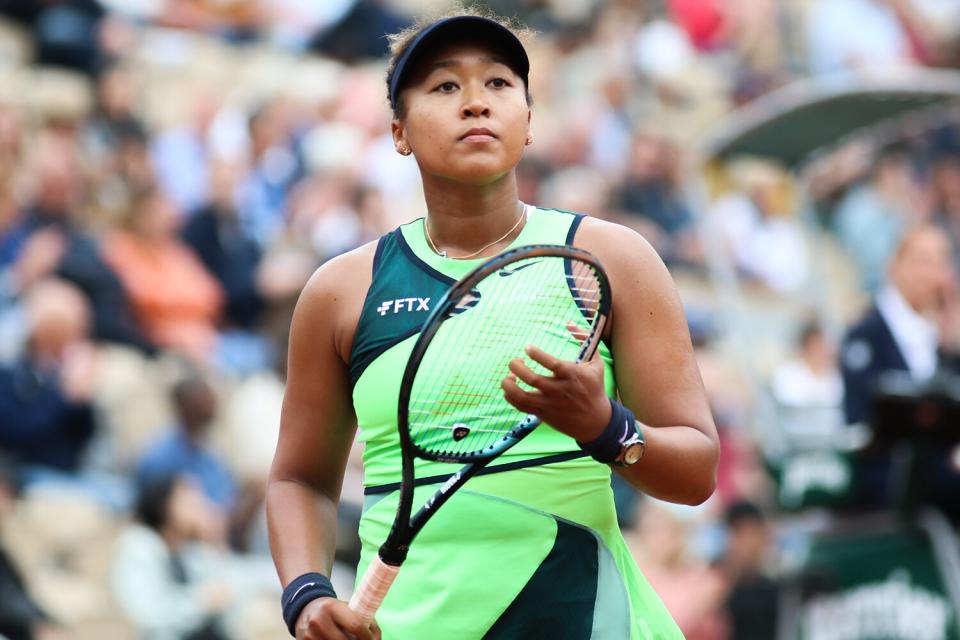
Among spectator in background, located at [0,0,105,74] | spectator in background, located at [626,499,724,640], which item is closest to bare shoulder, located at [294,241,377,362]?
spectator in background, located at [626,499,724,640]

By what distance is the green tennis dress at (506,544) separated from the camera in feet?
9.15

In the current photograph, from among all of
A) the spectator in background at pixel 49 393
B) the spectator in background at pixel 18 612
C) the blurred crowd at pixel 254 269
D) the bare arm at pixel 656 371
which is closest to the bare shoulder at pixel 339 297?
the bare arm at pixel 656 371

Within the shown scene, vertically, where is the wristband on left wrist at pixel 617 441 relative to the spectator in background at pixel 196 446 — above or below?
above

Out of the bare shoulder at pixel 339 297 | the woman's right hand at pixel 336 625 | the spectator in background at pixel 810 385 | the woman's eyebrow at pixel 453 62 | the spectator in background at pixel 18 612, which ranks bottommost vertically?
the spectator in background at pixel 18 612

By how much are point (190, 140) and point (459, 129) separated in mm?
6802

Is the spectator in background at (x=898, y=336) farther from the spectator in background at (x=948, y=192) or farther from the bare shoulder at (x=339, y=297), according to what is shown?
the bare shoulder at (x=339, y=297)

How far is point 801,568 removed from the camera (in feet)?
23.9

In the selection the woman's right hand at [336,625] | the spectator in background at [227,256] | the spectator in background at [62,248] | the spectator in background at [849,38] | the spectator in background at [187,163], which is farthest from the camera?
the spectator in background at [849,38]

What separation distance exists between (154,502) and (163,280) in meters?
1.79

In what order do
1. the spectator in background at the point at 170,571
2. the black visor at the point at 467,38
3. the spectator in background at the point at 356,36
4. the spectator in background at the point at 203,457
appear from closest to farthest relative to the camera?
the black visor at the point at 467,38 < the spectator in background at the point at 170,571 < the spectator in background at the point at 203,457 < the spectator in background at the point at 356,36

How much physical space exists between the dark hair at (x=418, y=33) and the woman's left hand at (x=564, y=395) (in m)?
0.74

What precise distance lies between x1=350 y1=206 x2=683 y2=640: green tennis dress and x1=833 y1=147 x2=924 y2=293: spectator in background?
5651 millimetres

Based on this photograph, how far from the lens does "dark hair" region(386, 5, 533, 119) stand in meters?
3.08

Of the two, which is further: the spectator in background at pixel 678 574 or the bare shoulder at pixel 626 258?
the spectator in background at pixel 678 574
